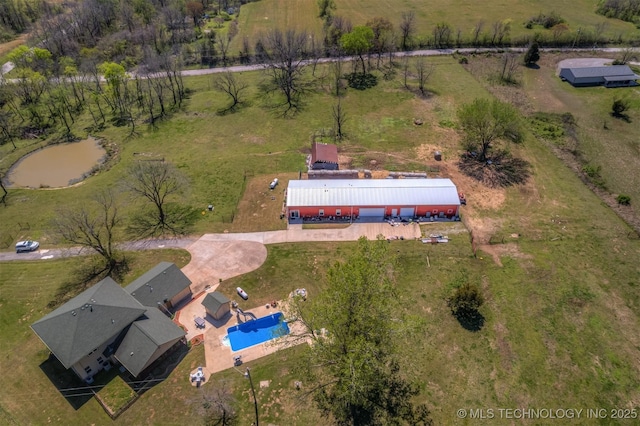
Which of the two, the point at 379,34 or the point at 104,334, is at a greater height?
the point at 379,34

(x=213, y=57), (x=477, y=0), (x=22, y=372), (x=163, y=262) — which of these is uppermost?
(x=477, y=0)

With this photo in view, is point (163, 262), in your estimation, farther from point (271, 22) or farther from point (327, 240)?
point (271, 22)

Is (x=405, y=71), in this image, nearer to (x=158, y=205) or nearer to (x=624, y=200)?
(x=624, y=200)

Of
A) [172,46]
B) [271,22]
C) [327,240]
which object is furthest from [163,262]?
[271,22]

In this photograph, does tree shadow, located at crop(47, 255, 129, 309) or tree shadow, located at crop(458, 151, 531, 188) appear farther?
tree shadow, located at crop(458, 151, 531, 188)

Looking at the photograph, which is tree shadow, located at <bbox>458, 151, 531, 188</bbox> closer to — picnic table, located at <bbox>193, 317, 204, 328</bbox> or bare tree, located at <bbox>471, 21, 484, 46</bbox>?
picnic table, located at <bbox>193, 317, 204, 328</bbox>

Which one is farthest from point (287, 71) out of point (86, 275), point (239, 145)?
point (86, 275)

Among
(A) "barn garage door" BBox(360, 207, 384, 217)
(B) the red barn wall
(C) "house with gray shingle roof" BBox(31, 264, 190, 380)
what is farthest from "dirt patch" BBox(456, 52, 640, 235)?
(C) "house with gray shingle roof" BBox(31, 264, 190, 380)
